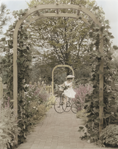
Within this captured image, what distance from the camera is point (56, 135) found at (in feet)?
18.4

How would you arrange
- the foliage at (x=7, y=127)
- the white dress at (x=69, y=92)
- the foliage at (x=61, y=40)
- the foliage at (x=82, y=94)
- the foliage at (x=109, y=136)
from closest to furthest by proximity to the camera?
the foliage at (x=7, y=127) → the foliage at (x=109, y=136) → the foliage at (x=82, y=94) → the white dress at (x=69, y=92) → the foliage at (x=61, y=40)

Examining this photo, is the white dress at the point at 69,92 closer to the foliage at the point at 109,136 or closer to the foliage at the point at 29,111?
the foliage at the point at 29,111

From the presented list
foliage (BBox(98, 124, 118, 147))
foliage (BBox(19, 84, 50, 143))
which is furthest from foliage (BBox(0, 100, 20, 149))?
foliage (BBox(98, 124, 118, 147))

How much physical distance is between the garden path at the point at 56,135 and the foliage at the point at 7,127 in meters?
0.37

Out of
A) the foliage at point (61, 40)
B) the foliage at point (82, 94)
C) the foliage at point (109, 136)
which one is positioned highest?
the foliage at point (61, 40)

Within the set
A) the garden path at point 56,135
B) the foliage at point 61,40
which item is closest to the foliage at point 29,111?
the garden path at point 56,135

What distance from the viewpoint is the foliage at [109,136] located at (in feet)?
15.0

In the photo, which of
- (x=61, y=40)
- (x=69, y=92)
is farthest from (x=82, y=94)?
(x=61, y=40)

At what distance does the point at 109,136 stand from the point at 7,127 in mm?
2218

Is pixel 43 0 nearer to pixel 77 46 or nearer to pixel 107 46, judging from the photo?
pixel 77 46

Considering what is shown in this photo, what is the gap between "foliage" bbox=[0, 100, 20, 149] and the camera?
4.13 metres

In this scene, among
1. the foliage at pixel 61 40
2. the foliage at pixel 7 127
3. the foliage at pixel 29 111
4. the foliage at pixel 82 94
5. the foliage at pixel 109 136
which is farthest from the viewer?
the foliage at pixel 61 40

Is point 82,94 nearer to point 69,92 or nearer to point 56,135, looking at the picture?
point 69,92

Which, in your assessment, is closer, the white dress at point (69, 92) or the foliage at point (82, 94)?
the foliage at point (82, 94)
